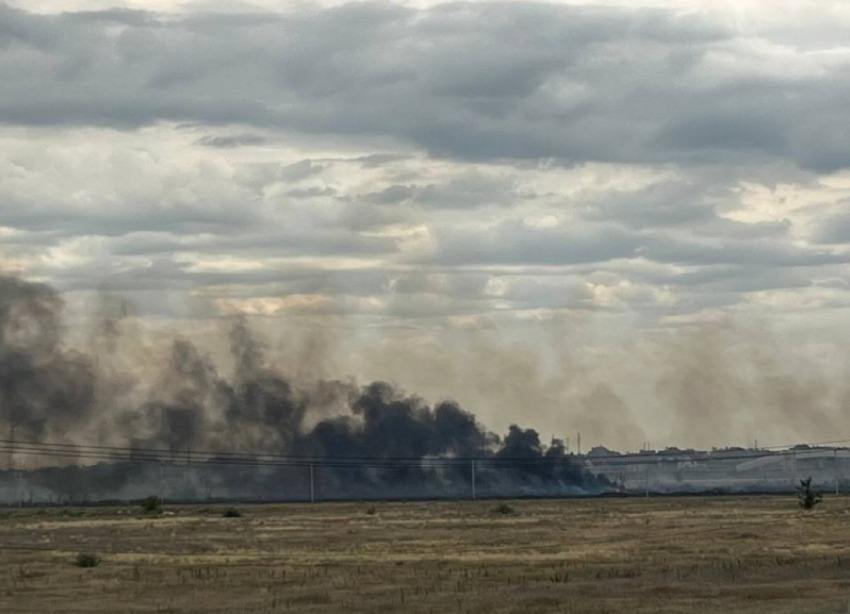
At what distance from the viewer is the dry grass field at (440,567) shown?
55000mm

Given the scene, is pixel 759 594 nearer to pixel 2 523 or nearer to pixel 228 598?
pixel 228 598

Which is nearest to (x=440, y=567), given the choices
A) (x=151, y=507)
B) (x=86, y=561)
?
(x=86, y=561)

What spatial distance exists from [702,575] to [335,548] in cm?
3518

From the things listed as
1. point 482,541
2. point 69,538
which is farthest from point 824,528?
point 69,538

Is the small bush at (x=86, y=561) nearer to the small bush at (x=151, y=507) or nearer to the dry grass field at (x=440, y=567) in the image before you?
the dry grass field at (x=440, y=567)

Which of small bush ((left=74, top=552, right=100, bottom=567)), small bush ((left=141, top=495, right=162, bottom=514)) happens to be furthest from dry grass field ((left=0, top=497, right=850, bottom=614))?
small bush ((left=141, top=495, right=162, bottom=514))

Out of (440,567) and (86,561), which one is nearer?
(440,567)

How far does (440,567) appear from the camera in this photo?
74750 mm

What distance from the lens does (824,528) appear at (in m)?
112

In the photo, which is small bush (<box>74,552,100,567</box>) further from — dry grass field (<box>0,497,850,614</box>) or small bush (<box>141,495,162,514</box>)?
small bush (<box>141,495,162,514</box>)

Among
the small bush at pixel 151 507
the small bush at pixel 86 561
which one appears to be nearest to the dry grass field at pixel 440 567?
the small bush at pixel 86 561

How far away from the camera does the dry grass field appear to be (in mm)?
55000

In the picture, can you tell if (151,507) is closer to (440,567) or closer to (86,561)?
(86,561)

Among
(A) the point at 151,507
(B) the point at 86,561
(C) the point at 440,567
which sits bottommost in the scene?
(C) the point at 440,567
